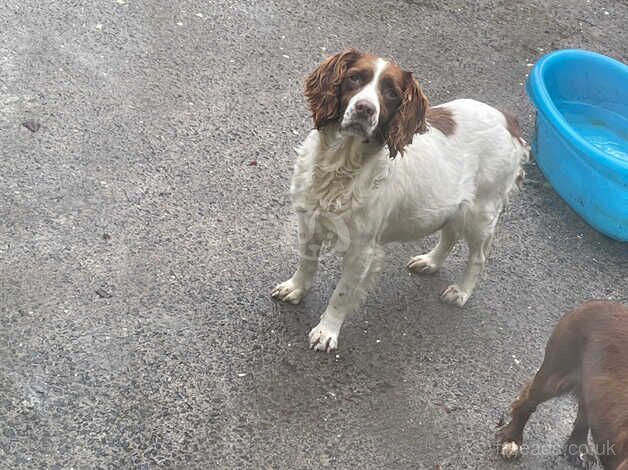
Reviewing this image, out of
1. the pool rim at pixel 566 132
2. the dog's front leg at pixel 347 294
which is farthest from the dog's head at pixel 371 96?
the pool rim at pixel 566 132

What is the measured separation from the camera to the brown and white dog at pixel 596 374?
113 inches

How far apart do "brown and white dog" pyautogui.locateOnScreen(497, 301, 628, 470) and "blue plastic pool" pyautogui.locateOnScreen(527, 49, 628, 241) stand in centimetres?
201

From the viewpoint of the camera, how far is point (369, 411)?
380 centimetres

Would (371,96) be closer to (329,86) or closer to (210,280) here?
(329,86)

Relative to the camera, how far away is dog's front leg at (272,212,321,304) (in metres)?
3.84

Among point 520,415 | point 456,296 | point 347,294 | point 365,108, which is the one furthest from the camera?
point 456,296

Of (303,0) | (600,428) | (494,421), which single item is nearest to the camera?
(600,428)

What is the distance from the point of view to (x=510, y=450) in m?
3.71

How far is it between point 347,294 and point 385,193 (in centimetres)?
56

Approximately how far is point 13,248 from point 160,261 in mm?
726

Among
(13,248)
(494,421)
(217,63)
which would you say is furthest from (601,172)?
(13,248)

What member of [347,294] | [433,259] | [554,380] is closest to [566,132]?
[433,259]

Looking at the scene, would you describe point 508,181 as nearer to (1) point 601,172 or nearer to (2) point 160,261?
(1) point 601,172

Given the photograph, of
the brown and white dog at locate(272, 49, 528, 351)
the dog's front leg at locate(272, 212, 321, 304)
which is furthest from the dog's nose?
the dog's front leg at locate(272, 212, 321, 304)
